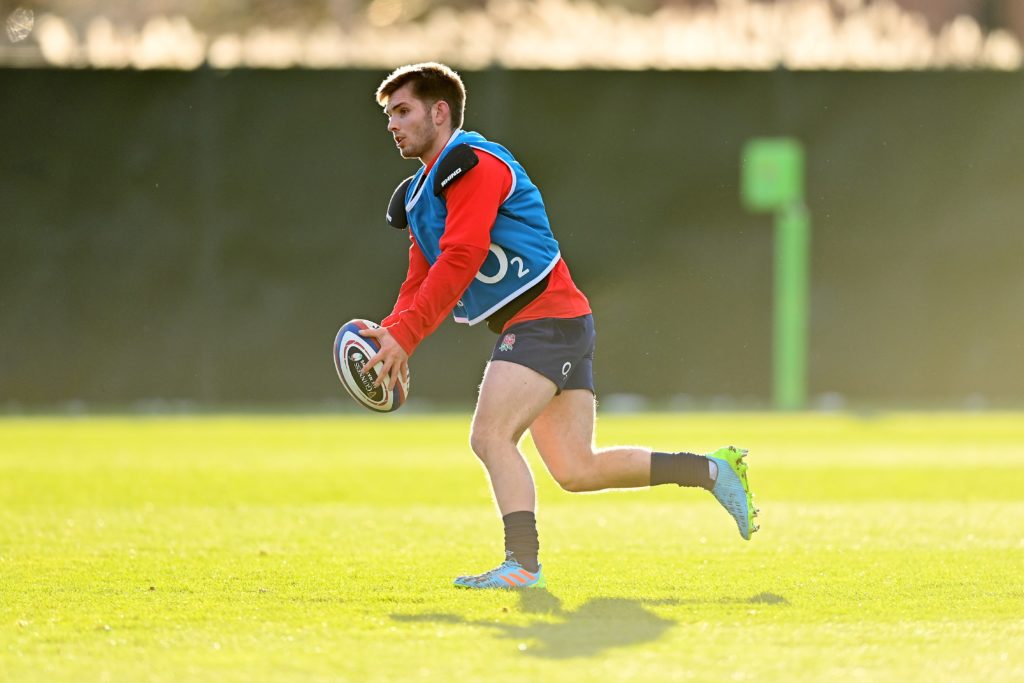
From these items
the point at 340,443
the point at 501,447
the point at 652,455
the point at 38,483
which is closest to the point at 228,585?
the point at 501,447

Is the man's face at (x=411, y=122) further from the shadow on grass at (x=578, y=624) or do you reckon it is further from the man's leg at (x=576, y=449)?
the shadow on grass at (x=578, y=624)

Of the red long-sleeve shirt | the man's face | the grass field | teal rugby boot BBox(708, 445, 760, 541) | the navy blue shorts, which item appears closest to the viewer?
the grass field

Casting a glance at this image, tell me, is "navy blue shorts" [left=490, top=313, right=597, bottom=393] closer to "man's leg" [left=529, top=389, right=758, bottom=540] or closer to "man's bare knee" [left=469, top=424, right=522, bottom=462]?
"man's leg" [left=529, top=389, right=758, bottom=540]

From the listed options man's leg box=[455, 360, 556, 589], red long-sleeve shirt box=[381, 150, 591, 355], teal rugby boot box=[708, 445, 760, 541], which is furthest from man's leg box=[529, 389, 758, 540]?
red long-sleeve shirt box=[381, 150, 591, 355]

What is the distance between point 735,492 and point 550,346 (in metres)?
0.97

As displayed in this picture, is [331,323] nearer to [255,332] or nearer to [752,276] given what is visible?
[255,332]

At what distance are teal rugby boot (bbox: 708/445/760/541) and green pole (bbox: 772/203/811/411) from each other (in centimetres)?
924

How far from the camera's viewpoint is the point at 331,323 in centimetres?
1566

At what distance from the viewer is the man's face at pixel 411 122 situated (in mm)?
6301

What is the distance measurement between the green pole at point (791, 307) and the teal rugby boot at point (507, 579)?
9.99m

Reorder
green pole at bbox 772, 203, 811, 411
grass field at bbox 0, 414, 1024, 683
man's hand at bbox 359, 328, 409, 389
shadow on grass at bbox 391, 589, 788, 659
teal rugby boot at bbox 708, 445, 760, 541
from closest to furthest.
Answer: grass field at bbox 0, 414, 1024, 683, shadow on grass at bbox 391, 589, 788, 659, man's hand at bbox 359, 328, 409, 389, teal rugby boot at bbox 708, 445, 760, 541, green pole at bbox 772, 203, 811, 411

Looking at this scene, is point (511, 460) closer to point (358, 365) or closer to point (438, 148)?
point (358, 365)

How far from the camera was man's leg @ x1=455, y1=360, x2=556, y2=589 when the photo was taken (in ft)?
19.8

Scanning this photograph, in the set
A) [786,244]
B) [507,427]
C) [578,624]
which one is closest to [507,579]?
[507,427]
